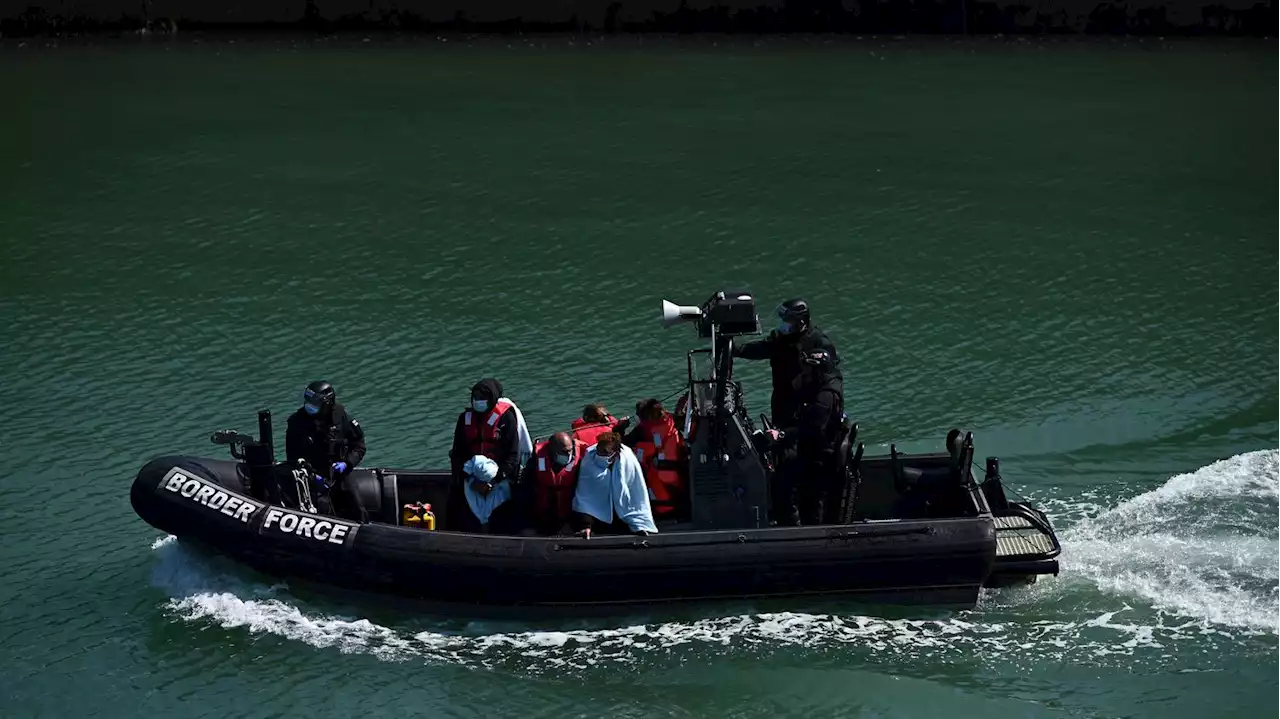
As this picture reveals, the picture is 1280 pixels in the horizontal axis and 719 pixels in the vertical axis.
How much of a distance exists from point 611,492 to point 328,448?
73.5 inches

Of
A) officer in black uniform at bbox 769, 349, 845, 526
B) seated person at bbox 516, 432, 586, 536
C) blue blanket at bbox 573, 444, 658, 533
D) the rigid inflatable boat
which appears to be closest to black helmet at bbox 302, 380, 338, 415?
the rigid inflatable boat

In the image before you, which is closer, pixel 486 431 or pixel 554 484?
pixel 554 484

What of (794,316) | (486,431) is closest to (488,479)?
(486,431)

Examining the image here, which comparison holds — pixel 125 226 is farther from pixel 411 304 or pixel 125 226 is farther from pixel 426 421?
pixel 426 421

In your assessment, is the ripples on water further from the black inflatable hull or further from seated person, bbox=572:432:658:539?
seated person, bbox=572:432:658:539

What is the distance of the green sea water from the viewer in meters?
10.0

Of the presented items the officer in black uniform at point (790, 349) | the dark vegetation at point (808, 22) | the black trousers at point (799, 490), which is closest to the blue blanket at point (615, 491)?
the black trousers at point (799, 490)

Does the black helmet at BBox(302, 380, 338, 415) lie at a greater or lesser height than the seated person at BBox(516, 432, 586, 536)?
greater

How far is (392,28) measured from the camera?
31.4m

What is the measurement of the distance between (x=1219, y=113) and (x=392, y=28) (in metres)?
15.2

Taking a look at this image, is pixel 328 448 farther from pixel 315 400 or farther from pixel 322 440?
pixel 315 400

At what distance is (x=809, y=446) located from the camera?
10109 mm

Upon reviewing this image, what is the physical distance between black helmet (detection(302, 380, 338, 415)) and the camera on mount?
220 cm

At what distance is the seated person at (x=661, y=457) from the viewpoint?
33.8 feet
